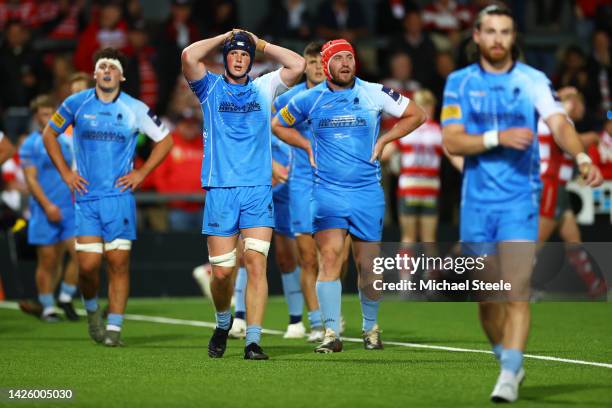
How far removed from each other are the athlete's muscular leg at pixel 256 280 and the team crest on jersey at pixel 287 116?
1.43 metres

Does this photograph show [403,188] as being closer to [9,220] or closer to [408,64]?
[408,64]

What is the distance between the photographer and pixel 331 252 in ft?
37.7

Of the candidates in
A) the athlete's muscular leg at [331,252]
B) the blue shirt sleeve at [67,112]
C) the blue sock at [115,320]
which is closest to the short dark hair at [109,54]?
the blue shirt sleeve at [67,112]

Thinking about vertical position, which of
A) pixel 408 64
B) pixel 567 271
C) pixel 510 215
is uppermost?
pixel 408 64

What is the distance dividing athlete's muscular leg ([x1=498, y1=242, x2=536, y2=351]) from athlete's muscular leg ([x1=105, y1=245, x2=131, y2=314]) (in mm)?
5163

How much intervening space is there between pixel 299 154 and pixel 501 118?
4.88m

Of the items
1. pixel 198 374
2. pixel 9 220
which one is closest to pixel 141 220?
pixel 9 220

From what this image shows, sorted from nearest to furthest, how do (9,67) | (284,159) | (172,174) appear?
(284,159) → (172,174) → (9,67)

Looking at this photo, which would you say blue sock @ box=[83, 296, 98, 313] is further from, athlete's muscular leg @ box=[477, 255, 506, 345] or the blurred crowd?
the blurred crowd

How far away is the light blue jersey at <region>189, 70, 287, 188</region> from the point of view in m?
11.0

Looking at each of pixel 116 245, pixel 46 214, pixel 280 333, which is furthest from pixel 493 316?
pixel 46 214

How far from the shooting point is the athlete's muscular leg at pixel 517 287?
8211 millimetres

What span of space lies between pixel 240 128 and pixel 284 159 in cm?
248

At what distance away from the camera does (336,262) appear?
11492 mm
